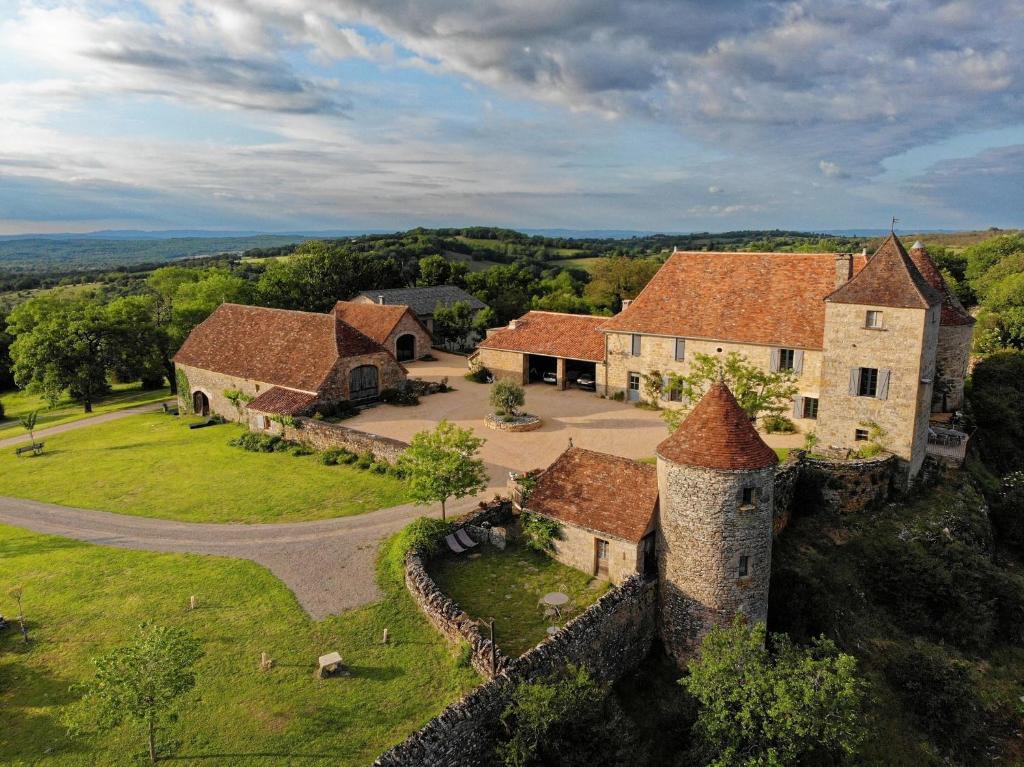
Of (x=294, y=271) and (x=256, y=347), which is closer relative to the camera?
(x=256, y=347)

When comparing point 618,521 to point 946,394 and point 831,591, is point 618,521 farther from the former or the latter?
point 946,394

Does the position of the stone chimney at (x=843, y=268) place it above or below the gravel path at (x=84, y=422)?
above

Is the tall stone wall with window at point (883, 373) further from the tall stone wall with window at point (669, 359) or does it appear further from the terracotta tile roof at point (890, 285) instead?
the tall stone wall with window at point (669, 359)

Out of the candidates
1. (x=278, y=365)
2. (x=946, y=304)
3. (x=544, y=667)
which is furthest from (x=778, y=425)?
(x=278, y=365)

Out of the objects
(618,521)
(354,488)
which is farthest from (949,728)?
(354,488)

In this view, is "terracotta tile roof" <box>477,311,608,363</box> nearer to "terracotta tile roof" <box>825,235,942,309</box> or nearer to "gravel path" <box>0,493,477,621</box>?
"terracotta tile roof" <box>825,235,942,309</box>

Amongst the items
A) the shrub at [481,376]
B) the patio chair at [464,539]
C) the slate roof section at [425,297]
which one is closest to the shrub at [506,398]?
the shrub at [481,376]

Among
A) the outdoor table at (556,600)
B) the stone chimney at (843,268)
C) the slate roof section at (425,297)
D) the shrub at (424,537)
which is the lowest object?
the outdoor table at (556,600)

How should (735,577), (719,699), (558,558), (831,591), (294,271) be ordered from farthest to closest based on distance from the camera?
(294,271) → (831,591) → (558,558) → (735,577) → (719,699)
